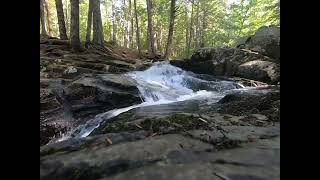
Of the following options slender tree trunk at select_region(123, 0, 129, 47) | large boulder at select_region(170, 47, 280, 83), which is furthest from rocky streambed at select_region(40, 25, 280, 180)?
slender tree trunk at select_region(123, 0, 129, 47)

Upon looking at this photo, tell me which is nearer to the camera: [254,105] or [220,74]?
[254,105]

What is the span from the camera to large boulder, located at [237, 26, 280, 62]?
15369 mm

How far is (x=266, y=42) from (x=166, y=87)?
7.21m

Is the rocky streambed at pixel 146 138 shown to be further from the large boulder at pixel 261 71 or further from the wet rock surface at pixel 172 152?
the large boulder at pixel 261 71

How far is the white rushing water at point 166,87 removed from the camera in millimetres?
6857

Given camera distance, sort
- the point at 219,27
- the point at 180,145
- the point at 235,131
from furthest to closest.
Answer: the point at 219,27, the point at 235,131, the point at 180,145

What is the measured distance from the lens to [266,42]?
15.7 m

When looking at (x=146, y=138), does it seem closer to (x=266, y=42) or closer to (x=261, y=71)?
→ (x=261, y=71)

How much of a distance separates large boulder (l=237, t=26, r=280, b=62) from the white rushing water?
3903 mm

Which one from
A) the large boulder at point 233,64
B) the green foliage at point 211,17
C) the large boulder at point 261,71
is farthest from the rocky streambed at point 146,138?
the green foliage at point 211,17
